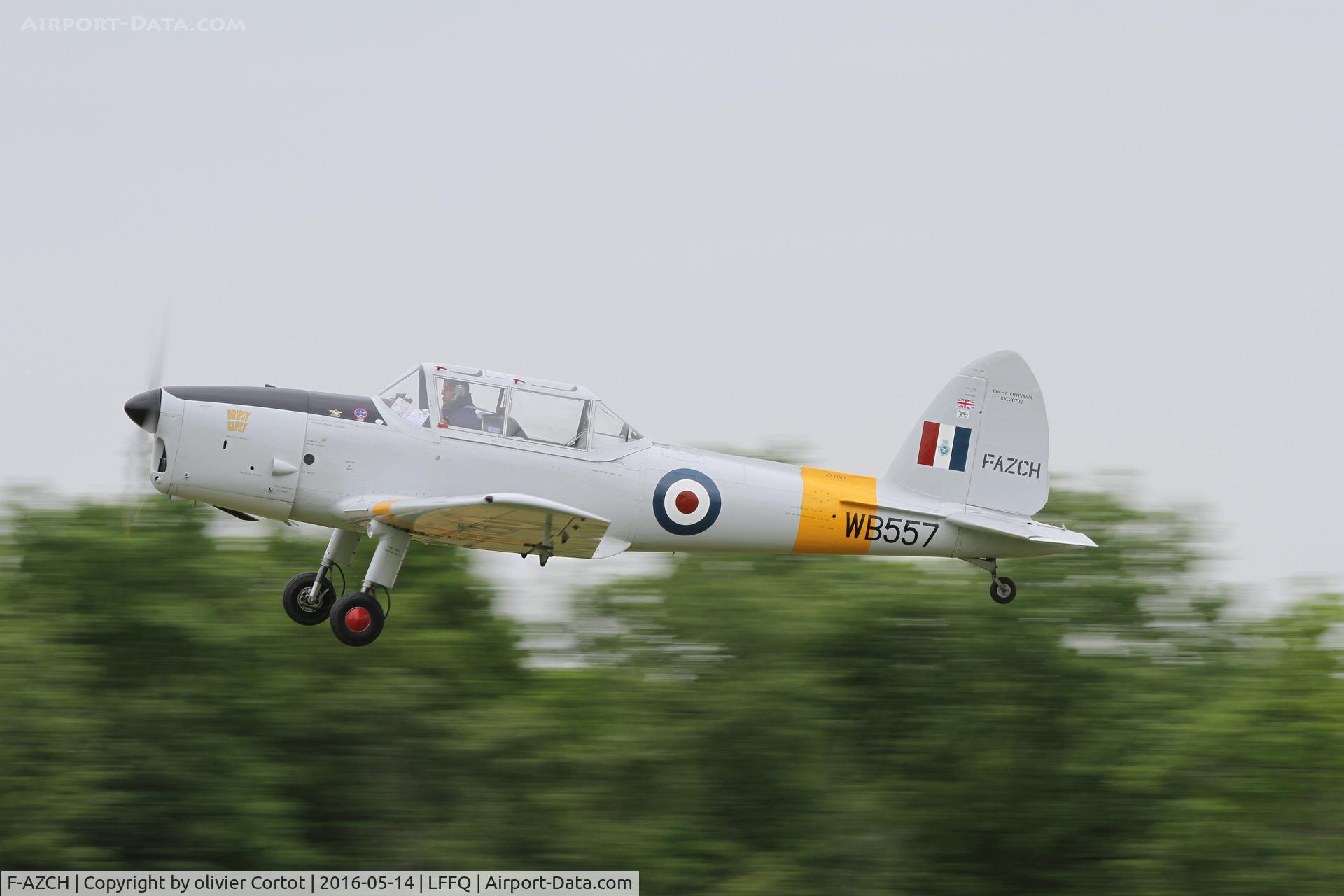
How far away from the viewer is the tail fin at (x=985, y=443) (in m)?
12.0

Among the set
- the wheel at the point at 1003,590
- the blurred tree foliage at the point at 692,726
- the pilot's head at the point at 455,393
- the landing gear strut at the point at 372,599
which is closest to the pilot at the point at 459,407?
the pilot's head at the point at 455,393

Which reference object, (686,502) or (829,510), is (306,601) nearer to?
(686,502)

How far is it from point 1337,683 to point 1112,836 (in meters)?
4.13

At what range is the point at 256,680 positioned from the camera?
21375 mm

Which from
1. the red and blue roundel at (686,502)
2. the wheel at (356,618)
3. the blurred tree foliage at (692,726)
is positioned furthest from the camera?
the blurred tree foliage at (692,726)

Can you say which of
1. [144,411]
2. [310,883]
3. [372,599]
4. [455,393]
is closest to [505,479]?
[455,393]

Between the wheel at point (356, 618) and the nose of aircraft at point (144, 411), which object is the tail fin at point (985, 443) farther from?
the nose of aircraft at point (144, 411)

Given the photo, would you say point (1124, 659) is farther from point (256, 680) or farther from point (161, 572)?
point (161, 572)

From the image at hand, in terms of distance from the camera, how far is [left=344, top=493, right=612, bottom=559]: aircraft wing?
381 inches

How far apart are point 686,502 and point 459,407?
1.84 m

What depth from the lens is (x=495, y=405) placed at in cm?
1077

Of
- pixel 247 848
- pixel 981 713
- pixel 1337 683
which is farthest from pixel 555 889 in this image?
pixel 1337 683

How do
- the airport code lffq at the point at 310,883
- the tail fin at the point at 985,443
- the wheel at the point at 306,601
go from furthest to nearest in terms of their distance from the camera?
the airport code lffq at the point at 310,883 < the tail fin at the point at 985,443 < the wheel at the point at 306,601

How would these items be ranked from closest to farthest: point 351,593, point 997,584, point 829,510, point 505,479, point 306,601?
point 505,479
point 351,593
point 306,601
point 829,510
point 997,584
